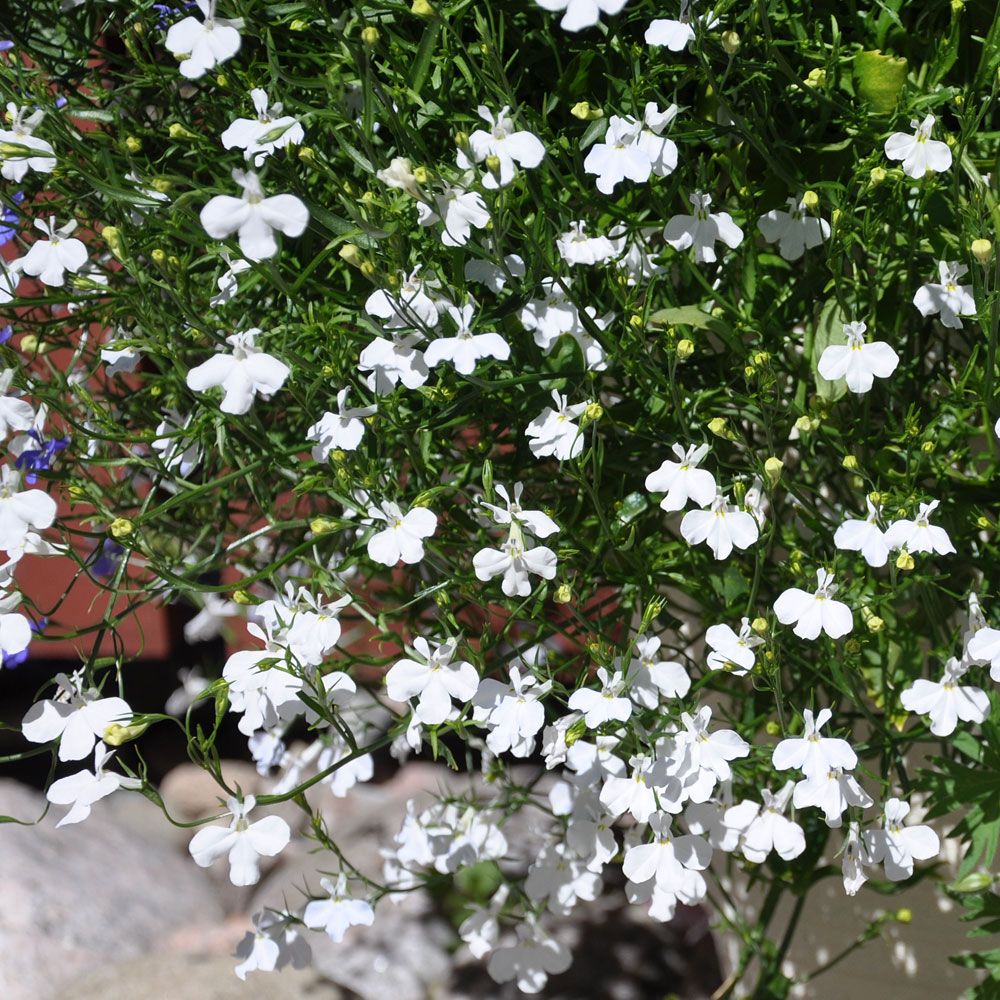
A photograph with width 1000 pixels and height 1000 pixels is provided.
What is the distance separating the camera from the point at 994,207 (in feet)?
3.22

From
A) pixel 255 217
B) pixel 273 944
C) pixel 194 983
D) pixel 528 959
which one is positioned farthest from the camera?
pixel 194 983

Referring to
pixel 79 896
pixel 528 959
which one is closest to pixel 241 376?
pixel 528 959

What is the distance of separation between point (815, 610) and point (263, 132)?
555mm

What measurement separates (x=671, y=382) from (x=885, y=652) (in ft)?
1.25

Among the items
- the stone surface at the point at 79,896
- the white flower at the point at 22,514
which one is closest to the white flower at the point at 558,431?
the white flower at the point at 22,514

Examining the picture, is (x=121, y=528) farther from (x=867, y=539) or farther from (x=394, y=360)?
(x=867, y=539)

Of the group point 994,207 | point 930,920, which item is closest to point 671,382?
point 994,207

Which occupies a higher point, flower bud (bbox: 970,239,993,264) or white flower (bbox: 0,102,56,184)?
flower bud (bbox: 970,239,993,264)

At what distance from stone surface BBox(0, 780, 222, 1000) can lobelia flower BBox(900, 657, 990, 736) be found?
5.80ft

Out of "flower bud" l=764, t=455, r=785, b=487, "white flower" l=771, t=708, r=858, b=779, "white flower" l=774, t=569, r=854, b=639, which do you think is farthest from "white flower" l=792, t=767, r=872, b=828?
"flower bud" l=764, t=455, r=785, b=487

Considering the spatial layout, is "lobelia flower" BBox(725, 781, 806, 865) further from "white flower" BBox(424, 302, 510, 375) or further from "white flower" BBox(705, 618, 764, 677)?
"white flower" BBox(424, 302, 510, 375)

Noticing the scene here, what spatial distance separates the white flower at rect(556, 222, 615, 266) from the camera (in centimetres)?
98

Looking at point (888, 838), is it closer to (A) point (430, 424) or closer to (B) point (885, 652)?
(B) point (885, 652)

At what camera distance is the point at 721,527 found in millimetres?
958
